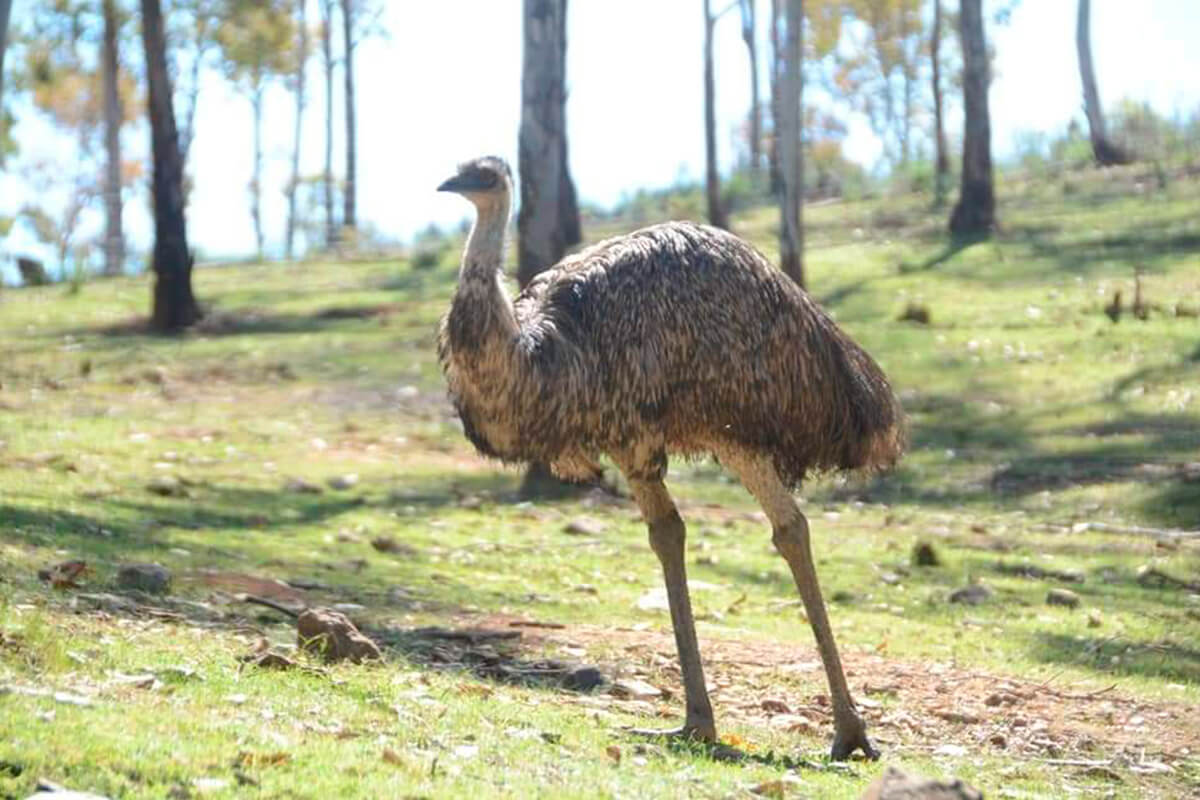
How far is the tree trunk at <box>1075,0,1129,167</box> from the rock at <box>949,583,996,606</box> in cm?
2009

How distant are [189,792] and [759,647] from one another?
15.8ft

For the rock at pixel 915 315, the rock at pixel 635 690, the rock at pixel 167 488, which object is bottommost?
the rock at pixel 635 690

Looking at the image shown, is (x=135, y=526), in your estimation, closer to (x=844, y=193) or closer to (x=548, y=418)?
(x=548, y=418)

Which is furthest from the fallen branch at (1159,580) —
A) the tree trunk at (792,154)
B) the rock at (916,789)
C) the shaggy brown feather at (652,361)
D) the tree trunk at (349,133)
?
the tree trunk at (349,133)

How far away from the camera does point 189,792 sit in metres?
5.34

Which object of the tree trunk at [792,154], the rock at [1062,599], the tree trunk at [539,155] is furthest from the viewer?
the tree trunk at [792,154]

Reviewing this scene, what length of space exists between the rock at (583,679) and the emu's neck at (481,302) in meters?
1.76

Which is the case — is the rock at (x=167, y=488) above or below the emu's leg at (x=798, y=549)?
below

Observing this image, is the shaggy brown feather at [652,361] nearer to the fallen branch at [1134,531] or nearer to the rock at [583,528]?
the rock at [583,528]

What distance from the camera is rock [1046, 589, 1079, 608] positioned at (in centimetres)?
1128

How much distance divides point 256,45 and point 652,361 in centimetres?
3396

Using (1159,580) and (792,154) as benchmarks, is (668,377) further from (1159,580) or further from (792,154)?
(792,154)

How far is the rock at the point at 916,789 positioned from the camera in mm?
5207

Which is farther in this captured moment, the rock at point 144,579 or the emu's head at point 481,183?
the rock at point 144,579
